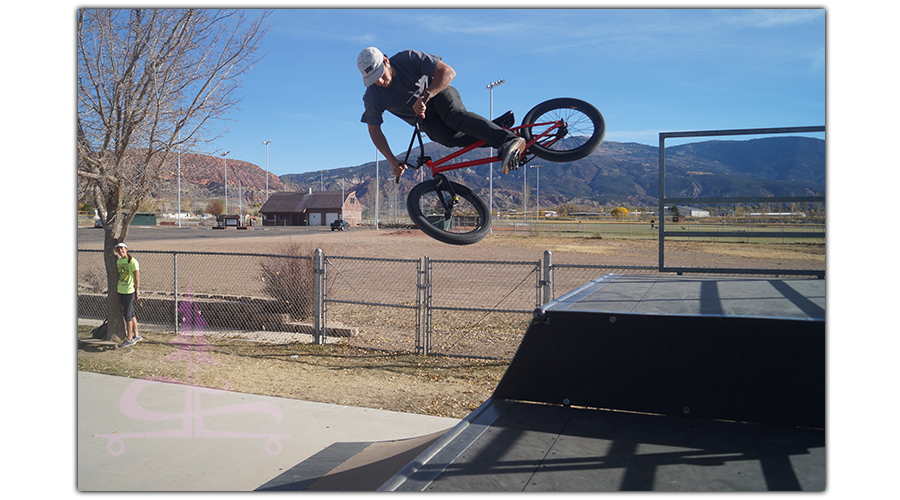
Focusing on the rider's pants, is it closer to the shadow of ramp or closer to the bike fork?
the bike fork

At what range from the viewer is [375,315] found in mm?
12211

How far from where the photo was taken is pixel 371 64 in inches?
146

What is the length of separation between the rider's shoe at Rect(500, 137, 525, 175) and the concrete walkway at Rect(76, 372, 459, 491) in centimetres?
245

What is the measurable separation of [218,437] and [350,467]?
1863 millimetres

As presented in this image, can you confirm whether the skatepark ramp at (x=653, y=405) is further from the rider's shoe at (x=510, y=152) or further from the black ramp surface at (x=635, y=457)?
the rider's shoe at (x=510, y=152)

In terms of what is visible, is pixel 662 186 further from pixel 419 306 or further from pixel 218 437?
pixel 218 437

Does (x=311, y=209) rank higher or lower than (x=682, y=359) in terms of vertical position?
higher

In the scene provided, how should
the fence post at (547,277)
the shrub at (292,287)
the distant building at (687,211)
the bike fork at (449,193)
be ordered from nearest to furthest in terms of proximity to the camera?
1. the bike fork at (449,193)
2. the distant building at (687,211)
3. the fence post at (547,277)
4. the shrub at (292,287)

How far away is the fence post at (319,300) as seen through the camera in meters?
9.94

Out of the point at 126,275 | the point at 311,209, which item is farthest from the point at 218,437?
the point at 311,209

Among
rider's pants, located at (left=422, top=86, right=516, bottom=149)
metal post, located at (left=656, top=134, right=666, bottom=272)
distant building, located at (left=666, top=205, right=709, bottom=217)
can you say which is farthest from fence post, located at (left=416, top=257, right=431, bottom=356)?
rider's pants, located at (left=422, top=86, right=516, bottom=149)

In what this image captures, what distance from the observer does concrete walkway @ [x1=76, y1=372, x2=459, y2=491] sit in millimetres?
4617

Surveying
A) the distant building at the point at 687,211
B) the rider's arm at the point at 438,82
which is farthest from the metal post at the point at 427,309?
the rider's arm at the point at 438,82

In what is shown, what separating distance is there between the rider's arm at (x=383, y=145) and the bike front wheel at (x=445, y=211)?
0.22 metres
